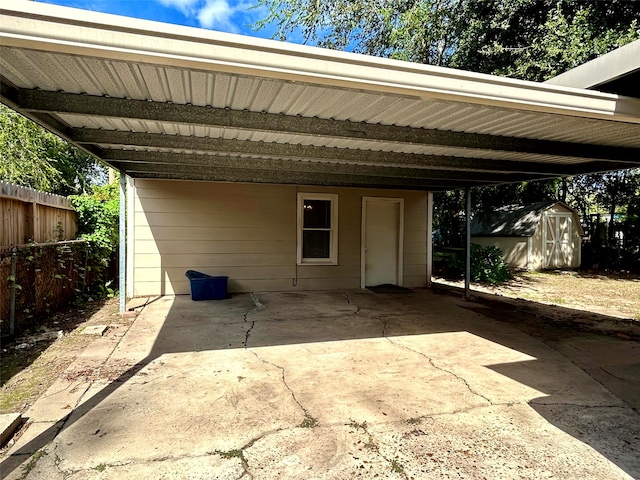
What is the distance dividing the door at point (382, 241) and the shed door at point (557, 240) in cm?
753

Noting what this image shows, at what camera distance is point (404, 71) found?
2242 mm

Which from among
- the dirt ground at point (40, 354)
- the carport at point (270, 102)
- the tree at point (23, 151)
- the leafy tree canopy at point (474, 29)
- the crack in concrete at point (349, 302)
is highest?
the leafy tree canopy at point (474, 29)

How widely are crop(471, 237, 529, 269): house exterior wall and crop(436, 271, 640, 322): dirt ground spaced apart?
0.91 meters

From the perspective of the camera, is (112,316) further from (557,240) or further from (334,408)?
(557,240)

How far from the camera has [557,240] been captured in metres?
12.9

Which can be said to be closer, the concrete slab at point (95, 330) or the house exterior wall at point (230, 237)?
the concrete slab at point (95, 330)

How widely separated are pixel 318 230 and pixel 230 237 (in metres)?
1.81

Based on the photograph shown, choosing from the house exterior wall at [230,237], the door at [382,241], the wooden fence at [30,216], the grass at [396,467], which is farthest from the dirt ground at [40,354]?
the door at [382,241]

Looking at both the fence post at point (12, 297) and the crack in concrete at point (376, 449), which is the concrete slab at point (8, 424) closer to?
→ the crack in concrete at point (376, 449)

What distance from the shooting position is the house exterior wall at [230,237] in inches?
265

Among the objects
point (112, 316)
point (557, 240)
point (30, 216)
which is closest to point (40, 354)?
point (112, 316)

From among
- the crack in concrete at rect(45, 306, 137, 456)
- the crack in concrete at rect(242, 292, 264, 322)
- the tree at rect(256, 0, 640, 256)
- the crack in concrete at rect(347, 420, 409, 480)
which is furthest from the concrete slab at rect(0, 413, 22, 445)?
the tree at rect(256, 0, 640, 256)

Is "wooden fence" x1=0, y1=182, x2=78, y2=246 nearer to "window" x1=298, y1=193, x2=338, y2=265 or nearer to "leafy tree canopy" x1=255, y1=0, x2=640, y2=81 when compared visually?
"window" x1=298, y1=193, x2=338, y2=265

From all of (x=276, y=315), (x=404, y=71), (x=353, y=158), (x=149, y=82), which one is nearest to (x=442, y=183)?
(x=353, y=158)
